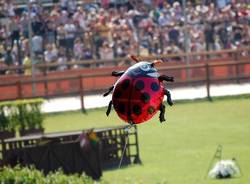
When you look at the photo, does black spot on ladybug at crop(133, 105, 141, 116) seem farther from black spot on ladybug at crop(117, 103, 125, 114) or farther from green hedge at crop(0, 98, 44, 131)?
green hedge at crop(0, 98, 44, 131)

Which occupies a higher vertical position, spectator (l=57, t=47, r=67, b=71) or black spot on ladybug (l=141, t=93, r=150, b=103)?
black spot on ladybug (l=141, t=93, r=150, b=103)

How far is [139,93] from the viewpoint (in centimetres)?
855

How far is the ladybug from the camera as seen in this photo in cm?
852

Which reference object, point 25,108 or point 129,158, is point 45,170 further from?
point 25,108

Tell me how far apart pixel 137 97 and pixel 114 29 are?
88.4 ft

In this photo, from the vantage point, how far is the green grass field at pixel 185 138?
65.4 feet

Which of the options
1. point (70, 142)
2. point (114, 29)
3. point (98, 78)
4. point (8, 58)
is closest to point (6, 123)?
point (98, 78)

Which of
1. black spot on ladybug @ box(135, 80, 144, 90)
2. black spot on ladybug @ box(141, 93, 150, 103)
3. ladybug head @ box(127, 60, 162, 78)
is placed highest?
ladybug head @ box(127, 60, 162, 78)

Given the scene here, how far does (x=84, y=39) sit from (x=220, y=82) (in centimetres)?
493

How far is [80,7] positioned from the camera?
119 ft

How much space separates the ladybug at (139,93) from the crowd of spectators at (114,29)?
25.1 meters

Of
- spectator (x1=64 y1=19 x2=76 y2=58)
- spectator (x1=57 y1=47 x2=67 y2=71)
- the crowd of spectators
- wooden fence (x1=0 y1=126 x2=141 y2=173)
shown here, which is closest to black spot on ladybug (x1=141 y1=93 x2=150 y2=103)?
wooden fence (x1=0 y1=126 x2=141 y2=173)

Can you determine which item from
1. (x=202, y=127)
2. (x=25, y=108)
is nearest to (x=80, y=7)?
(x=25, y=108)

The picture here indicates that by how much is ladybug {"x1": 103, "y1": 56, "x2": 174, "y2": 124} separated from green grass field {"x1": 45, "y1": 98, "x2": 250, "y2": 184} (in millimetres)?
7204
